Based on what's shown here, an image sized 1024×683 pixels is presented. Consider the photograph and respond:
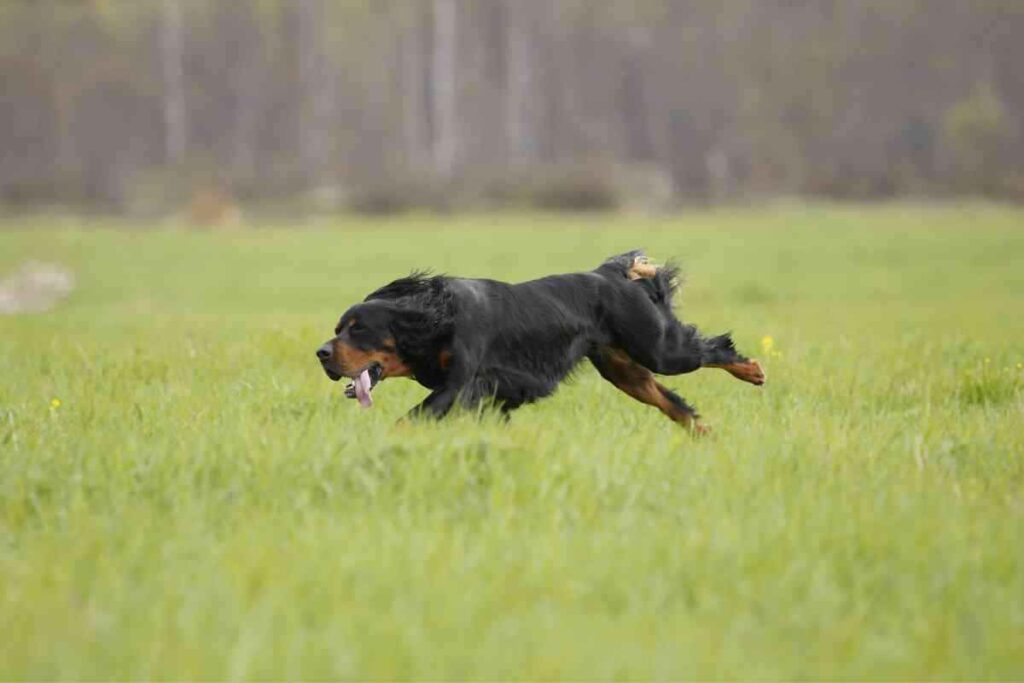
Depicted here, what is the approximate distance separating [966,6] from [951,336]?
52.6 metres

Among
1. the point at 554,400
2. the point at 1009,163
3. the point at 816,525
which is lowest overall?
the point at 1009,163

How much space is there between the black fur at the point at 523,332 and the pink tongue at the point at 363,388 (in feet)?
0.24

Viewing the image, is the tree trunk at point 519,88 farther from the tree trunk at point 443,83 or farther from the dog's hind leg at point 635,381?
the dog's hind leg at point 635,381

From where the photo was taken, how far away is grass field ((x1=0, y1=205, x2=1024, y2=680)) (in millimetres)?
3607

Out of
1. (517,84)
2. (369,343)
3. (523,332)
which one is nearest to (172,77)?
(517,84)

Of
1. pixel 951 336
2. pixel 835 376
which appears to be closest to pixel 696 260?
pixel 951 336

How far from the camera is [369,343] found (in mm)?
6660

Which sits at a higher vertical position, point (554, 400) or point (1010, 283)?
point (554, 400)

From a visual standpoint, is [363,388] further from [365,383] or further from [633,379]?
[633,379]

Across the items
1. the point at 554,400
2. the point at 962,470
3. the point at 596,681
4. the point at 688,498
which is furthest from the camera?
the point at 554,400

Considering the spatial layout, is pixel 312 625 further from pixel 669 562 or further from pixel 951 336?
pixel 951 336

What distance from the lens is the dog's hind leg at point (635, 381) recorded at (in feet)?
23.7

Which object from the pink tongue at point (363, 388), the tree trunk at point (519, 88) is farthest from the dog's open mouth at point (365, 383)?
the tree trunk at point (519, 88)

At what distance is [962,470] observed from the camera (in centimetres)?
579
